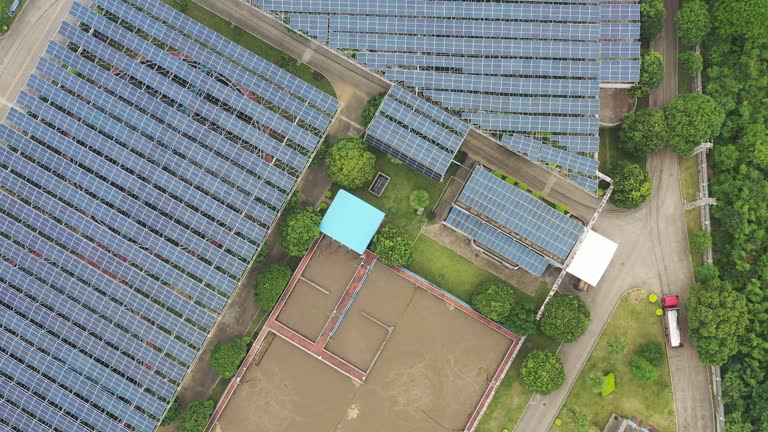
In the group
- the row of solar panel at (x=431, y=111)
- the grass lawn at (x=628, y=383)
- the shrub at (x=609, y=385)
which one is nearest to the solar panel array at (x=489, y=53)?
the row of solar panel at (x=431, y=111)

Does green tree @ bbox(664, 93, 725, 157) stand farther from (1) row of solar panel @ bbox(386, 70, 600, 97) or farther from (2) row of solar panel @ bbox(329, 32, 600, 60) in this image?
(2) row of solar panel @ bbox(329, 32, 600, 60)

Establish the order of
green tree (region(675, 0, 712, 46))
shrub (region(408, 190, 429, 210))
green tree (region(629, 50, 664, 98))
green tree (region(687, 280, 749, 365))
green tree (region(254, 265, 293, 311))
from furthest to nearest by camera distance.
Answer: green tree (region(675, 0, 712, 46))
shrub (region(408, 190, 429, 210))
green tree (region(629, 50, 664, 98))
green tree (region(254, 265, 293, 311))
green tree (region(687, 280, 749, 365))

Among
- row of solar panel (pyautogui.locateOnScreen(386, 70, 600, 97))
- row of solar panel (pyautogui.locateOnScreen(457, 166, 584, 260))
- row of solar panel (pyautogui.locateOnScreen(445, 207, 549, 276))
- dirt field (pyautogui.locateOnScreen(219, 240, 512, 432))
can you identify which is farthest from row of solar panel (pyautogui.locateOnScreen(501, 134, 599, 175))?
dirt field (pyautogui.locateOnScreen(219, 240, 512, 432))

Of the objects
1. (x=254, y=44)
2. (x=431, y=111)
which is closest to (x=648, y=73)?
(x=431, y=111)

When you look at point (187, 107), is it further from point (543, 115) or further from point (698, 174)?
point (698, 174)

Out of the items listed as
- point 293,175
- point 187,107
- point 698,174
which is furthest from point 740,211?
point 187,107
